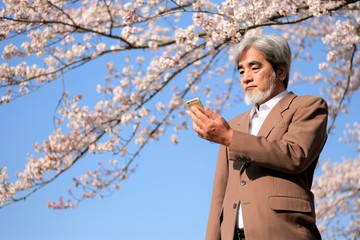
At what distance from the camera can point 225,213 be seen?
254 cm

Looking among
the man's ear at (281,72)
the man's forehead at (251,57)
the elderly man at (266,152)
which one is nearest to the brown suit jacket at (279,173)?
the elderly man at (266,152)

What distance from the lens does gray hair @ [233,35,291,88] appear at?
2566 millimetres

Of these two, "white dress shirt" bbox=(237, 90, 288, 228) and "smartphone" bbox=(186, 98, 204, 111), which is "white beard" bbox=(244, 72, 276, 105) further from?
"smartphone" bbox=(186, 98, 204, 111)

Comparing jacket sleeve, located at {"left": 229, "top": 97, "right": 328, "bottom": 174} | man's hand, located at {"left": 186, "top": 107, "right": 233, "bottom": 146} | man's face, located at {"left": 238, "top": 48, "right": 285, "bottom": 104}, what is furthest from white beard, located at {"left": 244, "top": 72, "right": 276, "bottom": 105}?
man's hand, located at {"left": 186, "top": 107, "right": 233, "bottom": 146}

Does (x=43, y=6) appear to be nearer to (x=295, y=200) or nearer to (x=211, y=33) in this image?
(x=211, y=33)

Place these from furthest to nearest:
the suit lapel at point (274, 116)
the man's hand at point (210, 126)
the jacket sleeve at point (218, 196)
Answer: the jacket sleeve at point (218, 196) → the suit lapel at point (274, 116) → the man's hand at point (210, 126)

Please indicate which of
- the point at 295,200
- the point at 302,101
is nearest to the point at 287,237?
the point at 295,200

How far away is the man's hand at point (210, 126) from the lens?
2.24 meters

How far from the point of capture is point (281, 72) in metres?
2.61

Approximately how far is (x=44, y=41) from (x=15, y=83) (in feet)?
1.84

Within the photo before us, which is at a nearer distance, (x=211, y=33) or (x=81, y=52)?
(x=211, y=33)

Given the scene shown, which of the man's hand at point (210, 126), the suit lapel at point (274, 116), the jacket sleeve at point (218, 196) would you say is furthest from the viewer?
the jacket sleeve at point (218, 196)

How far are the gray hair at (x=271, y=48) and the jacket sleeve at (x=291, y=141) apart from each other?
19 cm

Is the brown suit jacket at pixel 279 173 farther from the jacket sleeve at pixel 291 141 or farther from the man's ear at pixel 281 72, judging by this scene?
the man's ear at pixel 281 72
